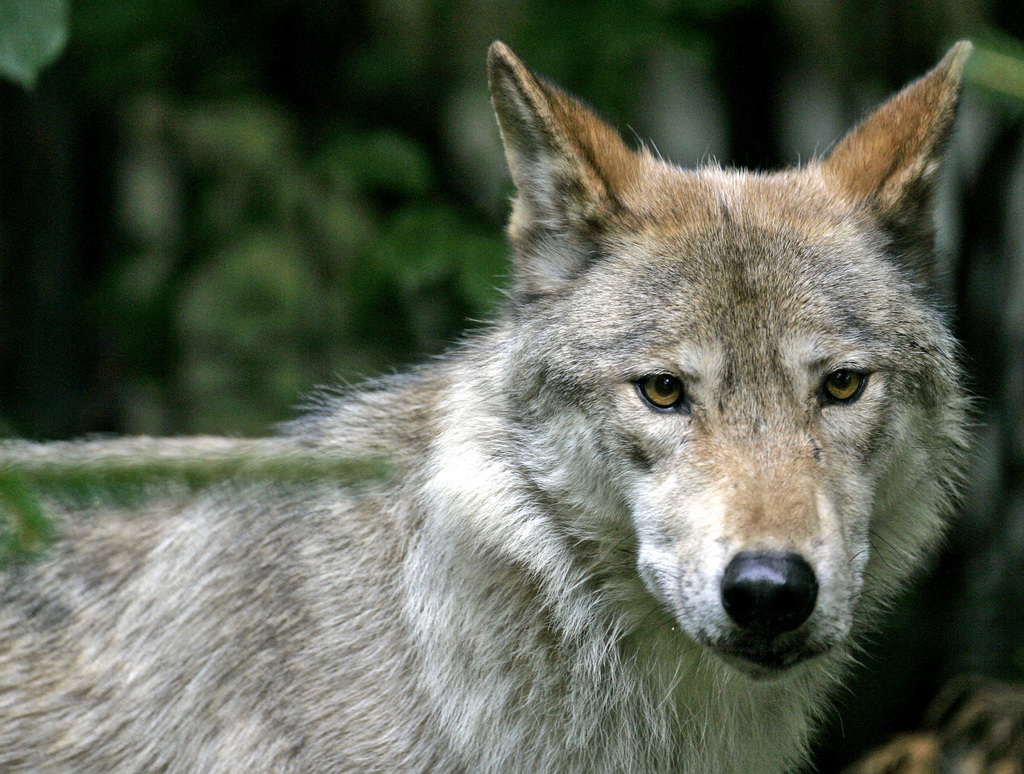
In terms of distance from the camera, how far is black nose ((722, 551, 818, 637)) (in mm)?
2766

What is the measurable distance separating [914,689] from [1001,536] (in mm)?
1058

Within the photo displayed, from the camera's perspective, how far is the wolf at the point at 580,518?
10.5 feet

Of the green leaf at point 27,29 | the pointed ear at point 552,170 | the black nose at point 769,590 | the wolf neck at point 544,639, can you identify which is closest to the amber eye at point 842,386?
the black nose at point 769,590

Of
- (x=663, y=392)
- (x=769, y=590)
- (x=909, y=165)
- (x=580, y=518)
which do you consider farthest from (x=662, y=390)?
(x=909, y=165)

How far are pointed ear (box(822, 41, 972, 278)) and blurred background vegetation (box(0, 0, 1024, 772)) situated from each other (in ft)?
8.25

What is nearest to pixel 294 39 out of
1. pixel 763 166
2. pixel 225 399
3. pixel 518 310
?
pixel 225 399

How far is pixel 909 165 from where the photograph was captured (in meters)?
3.66

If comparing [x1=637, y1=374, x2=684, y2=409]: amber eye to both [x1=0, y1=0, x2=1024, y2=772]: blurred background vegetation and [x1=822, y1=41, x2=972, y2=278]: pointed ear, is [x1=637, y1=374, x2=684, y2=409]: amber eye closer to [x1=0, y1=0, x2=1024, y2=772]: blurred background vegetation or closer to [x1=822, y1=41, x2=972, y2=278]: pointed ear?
[x1=822, y1=41, x2=972, y2=278]: pointed ear

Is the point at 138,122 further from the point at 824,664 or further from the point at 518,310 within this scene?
the point at 824,664

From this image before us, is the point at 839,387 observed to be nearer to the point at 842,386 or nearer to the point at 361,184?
the point at 842,386

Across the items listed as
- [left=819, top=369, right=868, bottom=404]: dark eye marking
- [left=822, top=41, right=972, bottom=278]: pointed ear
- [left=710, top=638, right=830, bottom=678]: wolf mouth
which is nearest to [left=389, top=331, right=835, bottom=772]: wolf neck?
[left=710, top=638, right=830, bottom=678]: wolf mouth

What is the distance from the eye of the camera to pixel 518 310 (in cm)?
377

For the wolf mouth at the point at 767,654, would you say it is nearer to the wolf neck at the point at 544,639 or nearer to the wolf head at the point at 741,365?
the wolf head at the point at 741,365

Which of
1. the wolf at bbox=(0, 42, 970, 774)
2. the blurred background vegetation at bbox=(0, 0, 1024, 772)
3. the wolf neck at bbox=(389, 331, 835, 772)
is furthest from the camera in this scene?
the blurred background vegetation at bbox=(0, 0, 1024, 772)
